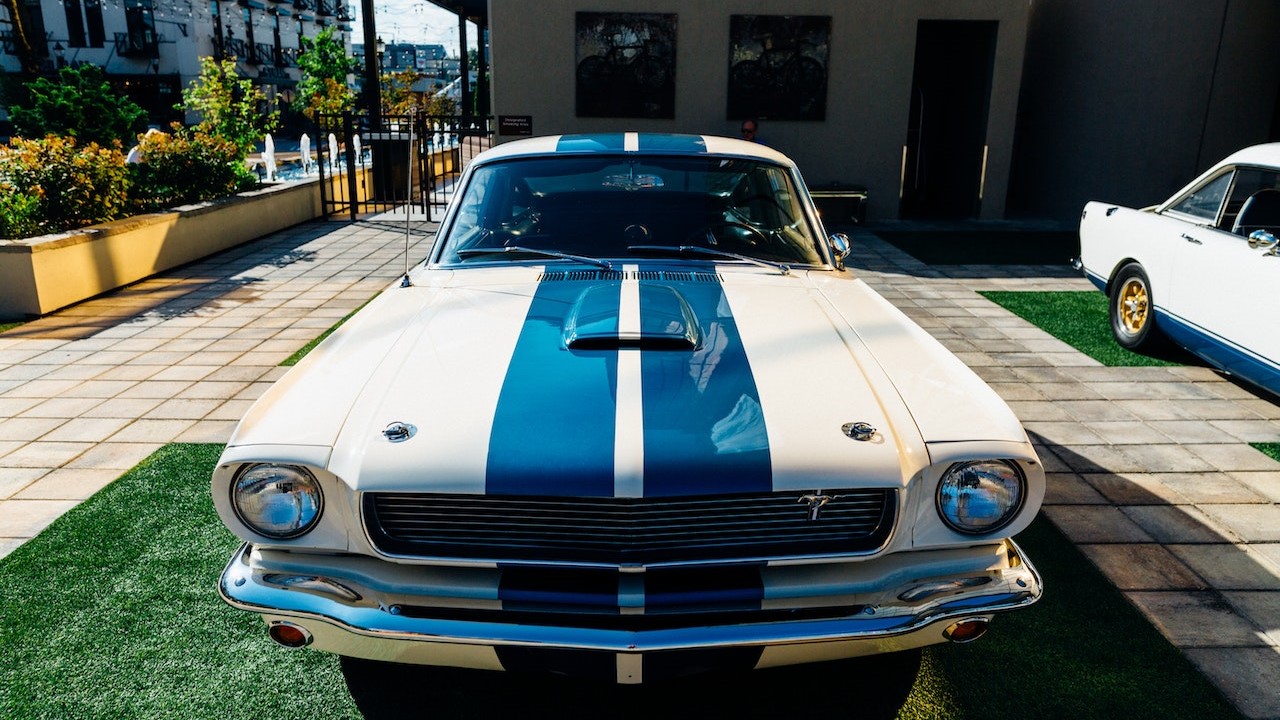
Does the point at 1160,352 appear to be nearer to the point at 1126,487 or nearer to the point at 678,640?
the point at 1126,487

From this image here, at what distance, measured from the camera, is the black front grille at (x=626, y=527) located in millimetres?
2145

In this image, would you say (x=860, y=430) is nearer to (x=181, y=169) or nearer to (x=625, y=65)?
(x=181, y=169)

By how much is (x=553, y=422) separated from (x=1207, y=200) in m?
5.42

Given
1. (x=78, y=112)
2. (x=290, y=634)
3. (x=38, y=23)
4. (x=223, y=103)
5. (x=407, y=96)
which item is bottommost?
(x=290, y=634)

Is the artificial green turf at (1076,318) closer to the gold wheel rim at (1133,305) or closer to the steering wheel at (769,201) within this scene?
the gold wheel rim at (1133,305)

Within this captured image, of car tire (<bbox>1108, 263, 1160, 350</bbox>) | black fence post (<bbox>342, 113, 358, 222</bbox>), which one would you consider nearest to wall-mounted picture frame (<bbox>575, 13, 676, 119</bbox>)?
black fence post (<bbox>342, 113, 358, 222</bbox>)

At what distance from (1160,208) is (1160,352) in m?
1.05

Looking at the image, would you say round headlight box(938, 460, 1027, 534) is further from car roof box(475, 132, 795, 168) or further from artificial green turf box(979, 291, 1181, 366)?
artificial green turf box(979, 291, 1181, 366)

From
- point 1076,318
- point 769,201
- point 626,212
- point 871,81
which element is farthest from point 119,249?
point 871,81

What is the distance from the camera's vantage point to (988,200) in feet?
43.7

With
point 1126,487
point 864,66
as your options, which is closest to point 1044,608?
point 1126,487

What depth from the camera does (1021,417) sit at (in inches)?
203

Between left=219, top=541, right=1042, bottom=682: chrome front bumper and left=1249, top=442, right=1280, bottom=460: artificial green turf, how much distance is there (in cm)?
326

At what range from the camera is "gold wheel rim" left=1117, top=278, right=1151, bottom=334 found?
630 centimetres
